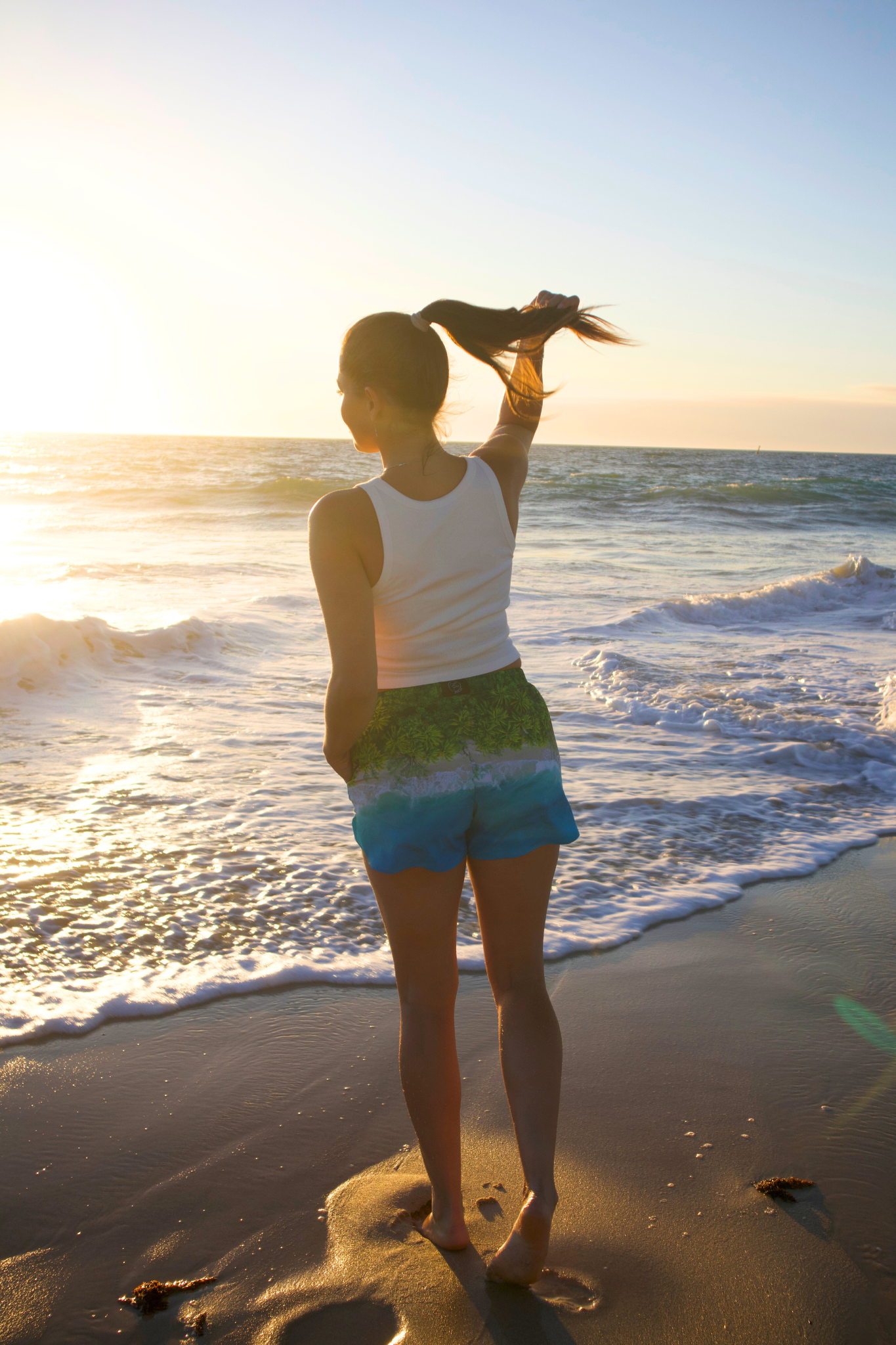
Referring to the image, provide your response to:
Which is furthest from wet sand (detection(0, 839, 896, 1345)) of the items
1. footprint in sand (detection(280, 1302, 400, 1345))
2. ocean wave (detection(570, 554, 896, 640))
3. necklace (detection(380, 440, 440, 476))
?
ocean wave (detection(570, 554, 896, 640))

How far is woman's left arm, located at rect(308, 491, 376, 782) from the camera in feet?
4.52

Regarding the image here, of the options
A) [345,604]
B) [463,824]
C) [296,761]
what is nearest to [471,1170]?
[463,824]

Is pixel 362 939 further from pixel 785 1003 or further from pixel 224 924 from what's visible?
pixel 785 1003

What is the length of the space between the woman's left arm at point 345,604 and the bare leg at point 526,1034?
386 mm

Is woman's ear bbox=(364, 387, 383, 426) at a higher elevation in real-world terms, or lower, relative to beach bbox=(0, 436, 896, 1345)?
higher

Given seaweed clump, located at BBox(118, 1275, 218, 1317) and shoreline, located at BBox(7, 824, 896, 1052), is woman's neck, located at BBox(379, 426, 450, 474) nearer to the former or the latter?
seaweed clump, located at BBox(118, 1275, 218, 1317)

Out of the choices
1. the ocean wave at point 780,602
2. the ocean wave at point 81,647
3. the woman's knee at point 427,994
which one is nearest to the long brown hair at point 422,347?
the woman's knee at point 427,994

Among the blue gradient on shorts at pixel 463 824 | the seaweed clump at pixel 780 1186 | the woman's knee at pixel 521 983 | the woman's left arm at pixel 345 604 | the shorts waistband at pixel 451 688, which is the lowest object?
the seaweed clump at pixel 780 1186

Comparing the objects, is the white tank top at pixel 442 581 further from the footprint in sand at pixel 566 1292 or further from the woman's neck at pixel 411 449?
the footprint in sand at pixel 566 1292

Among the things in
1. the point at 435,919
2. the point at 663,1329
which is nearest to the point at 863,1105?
the point at 663,1329

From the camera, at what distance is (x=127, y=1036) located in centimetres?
234

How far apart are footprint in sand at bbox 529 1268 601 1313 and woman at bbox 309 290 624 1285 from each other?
54mm

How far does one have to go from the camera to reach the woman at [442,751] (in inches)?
57.0

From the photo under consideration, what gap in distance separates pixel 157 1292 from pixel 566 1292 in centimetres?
74
